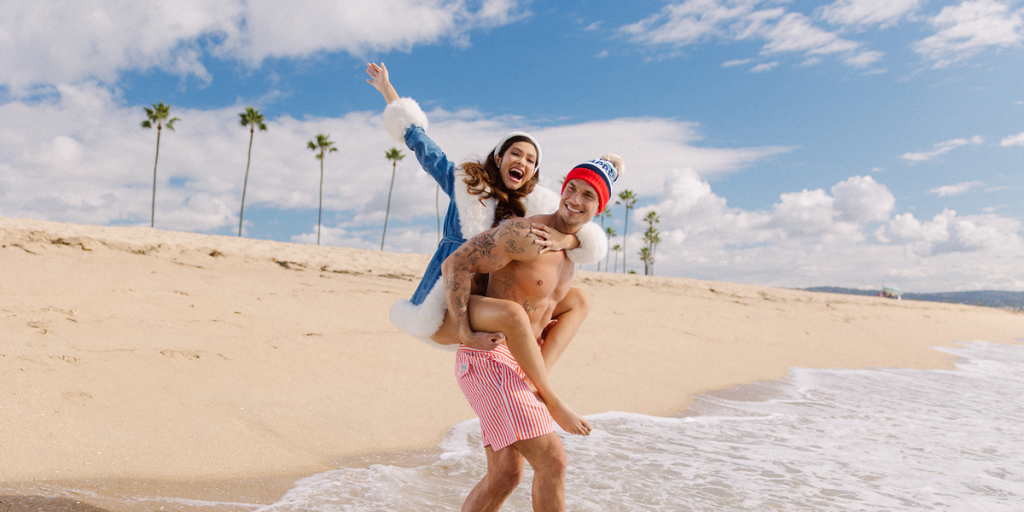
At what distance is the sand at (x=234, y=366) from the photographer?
11.6 ft

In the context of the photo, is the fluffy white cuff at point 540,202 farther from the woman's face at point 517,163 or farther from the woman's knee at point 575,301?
the woman's knee at point 575,301

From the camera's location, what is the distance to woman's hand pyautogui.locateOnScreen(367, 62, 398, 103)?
3.16 metres

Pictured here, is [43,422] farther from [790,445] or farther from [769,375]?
[769,375]

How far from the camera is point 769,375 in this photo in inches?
339

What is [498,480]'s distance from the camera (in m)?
2.31


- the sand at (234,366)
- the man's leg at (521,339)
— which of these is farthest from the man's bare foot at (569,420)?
the sand at (234,366)

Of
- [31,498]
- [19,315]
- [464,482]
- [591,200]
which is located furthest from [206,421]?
[591,200]

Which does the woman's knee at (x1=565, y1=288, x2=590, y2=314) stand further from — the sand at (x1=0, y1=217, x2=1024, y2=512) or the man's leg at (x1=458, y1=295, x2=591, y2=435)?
the sand at (x1=0, y1=217, x2=1024, y2=512)

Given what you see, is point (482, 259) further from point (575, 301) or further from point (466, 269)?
point (575, 301)

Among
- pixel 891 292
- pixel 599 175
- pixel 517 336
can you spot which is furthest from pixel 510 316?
pixel 891 292

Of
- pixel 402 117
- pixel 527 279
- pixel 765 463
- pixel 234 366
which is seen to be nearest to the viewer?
pixel 527 279

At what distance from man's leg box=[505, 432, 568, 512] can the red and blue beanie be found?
0.98m

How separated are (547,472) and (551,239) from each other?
92 centimetres

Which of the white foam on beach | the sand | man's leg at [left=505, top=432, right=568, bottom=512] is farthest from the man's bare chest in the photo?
the sand
